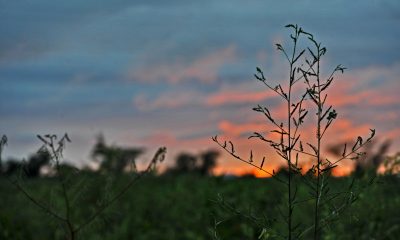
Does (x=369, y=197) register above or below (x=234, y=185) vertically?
below

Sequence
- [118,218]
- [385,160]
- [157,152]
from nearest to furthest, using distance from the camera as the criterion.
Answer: [157,152] → [385,160] → [118,218]

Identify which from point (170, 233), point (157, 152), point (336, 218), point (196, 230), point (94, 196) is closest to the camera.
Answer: point (336, 218)

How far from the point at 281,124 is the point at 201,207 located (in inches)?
326

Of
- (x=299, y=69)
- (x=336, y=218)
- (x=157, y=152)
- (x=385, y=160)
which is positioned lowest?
(x=336, y=218)

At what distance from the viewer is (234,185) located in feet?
42.7

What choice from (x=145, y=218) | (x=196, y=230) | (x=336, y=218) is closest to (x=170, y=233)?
(x=196, y=230)

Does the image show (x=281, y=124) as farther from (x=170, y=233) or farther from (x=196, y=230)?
(x=196, y=230)

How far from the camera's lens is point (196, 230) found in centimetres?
1083

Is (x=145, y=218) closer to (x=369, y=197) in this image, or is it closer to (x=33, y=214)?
(x=33, y=214)

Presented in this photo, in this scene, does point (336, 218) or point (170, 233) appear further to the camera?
point (170, 233)

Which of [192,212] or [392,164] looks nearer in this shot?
[392,164]

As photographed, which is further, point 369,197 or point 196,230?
point 196,230

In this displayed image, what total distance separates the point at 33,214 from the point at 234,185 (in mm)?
3423

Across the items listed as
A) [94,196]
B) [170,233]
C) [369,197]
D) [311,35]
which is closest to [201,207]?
[170,233]
